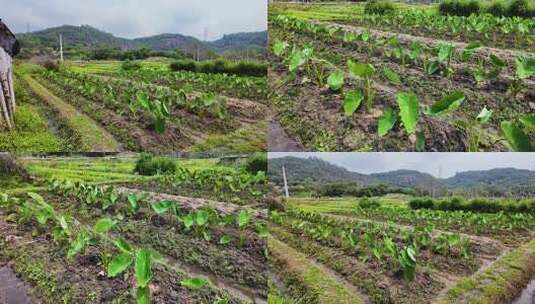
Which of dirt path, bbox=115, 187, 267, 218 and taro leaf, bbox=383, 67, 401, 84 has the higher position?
taro leaf, bbox=383, 67, 401, 84

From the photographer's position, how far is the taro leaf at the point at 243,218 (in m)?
4.45

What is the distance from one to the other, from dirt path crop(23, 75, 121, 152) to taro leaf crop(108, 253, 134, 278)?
776 millimetres

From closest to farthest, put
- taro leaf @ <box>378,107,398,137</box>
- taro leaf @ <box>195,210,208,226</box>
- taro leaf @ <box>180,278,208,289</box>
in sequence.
Answer: taro leaf @ <box>378,107,398,137</box> < taro leaf @ <box>180,278,208,289</box> < taro leaf @ <box>195,210,208,226</box>

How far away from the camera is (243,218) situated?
4457 millimetres

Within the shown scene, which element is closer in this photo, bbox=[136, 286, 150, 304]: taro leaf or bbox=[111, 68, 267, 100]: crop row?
bbox=[136, 286, 150, 304]: taro leaf

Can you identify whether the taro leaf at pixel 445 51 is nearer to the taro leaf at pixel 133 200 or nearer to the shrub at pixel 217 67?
the shrub at pixel 217 67

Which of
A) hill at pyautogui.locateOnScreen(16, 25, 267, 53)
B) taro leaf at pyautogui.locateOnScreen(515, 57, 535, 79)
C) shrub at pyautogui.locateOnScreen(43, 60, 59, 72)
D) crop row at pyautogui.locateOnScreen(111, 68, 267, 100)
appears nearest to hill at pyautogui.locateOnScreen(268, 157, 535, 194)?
crop row at pyautogui.locateOnScreen(111, 68, 267, 100)

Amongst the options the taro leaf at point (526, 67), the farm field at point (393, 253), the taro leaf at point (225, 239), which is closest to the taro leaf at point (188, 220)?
the taro leaf at point (225, 239)

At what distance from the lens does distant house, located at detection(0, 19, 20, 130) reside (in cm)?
400

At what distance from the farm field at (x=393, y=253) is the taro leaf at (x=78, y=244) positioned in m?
1.47

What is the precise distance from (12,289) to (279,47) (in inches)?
104

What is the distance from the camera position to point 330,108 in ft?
12.0

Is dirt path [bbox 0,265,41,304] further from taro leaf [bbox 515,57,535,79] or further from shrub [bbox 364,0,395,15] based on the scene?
taro leaf [bbox 515,57,535,79]

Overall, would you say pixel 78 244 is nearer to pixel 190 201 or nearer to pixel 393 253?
pixel 190 201
